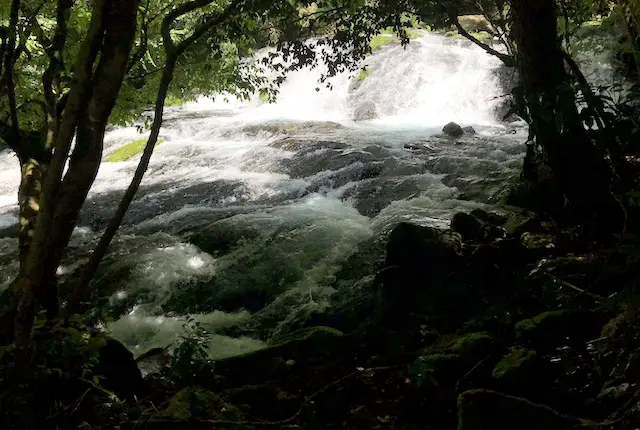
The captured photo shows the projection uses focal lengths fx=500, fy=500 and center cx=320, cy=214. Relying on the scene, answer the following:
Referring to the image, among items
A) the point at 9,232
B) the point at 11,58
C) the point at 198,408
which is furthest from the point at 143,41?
the point at 9,232

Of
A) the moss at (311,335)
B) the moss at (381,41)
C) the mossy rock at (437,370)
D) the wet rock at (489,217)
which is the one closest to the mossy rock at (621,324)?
the mossy rock at (437,370)

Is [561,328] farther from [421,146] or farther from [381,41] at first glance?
[381,41]

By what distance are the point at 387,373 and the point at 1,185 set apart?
1771 cm

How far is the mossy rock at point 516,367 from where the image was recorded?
352 cm

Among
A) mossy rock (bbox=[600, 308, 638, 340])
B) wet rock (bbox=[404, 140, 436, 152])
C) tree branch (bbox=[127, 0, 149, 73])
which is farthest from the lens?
wet rock (bbox=[404, 140, 436, 152])

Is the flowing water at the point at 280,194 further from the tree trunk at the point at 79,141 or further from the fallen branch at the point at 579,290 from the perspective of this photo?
the fallen branch at the point at 579,290

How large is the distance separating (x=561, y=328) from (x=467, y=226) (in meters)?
2.79

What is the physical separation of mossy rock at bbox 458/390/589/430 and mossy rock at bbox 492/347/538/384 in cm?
54

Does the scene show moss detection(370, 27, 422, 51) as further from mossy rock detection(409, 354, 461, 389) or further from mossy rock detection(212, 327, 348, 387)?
mossy rock detection(409, 354, 461, 389)

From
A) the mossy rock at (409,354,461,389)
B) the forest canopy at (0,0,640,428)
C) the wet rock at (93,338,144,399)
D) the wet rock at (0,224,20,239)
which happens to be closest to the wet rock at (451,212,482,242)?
the forest canopy at (0,0,640,428)

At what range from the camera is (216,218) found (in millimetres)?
10609

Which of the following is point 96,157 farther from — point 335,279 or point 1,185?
point 1,185

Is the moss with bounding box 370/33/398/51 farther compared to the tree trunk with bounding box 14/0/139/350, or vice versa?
the moss with bounding box 370/33/398/51

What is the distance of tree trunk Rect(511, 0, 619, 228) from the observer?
4558 mm
